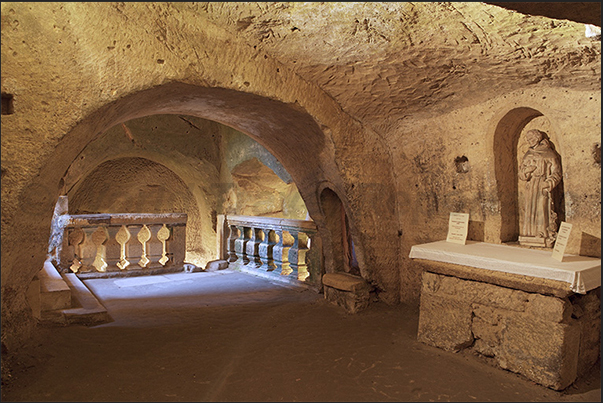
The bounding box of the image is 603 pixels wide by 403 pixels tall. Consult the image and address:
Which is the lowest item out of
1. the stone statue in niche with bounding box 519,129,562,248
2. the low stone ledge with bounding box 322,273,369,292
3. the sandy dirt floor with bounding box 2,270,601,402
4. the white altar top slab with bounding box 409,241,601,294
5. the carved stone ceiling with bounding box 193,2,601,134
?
the sandy dirt floor with bounding box 2,270,601,402

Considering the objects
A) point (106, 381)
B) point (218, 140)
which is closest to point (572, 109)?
point (106, 381)

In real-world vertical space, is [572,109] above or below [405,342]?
above

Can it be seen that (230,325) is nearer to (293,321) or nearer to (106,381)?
(293,321)

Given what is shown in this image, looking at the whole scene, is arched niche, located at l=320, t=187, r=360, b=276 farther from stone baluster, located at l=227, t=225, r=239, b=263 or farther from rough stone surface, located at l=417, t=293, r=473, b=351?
stone baluster, located at l=227, t=225, r=239, b=263

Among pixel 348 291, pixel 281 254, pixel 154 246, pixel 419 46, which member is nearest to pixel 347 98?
pixel 419 46

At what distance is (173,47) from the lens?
11.3 feet

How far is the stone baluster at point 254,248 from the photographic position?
7.10 metres

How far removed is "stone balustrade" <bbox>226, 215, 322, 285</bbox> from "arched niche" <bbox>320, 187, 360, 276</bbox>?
219 millimetres

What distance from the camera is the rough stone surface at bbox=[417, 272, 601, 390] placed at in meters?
3.17

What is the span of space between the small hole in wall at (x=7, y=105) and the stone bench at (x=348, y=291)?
3745mm

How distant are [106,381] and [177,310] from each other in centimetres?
183

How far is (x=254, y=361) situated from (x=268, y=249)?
10.6 ft

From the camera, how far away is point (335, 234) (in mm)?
5809

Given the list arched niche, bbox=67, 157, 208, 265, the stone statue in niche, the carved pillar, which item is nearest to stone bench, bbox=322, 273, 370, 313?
the stone statue in niche
